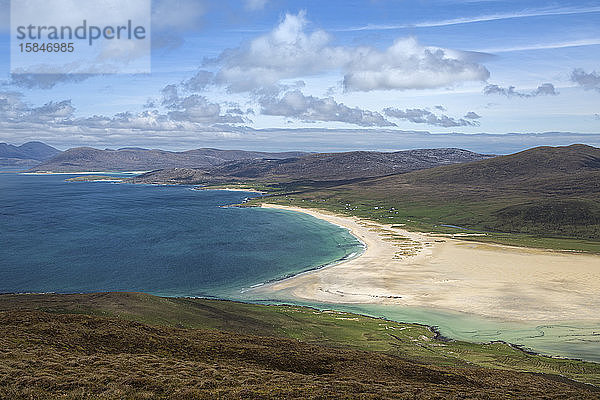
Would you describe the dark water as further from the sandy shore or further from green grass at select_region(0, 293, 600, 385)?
green grass at select_region(0, 293, 600, 385)

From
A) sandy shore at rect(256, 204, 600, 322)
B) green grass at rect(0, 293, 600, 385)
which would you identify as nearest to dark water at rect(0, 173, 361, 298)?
sandy shore at rect(256, 204, 600, 322)

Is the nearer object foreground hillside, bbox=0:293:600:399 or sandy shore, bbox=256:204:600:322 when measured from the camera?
foreground hillside, bbox=0:293:600:399

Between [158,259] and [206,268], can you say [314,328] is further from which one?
[158,259]

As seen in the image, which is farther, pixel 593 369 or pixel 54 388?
pixel 593 369

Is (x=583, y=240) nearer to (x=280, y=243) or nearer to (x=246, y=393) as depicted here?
(x=280, y=243)

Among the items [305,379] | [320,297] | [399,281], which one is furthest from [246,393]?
[399,281]
